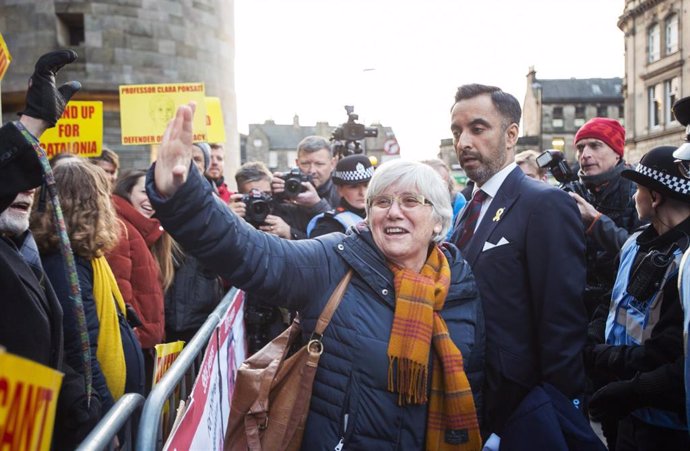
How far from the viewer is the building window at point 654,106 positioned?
1368 inches

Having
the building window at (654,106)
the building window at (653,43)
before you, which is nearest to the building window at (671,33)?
the building window at (653,43)

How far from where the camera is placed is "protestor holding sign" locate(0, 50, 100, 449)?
187 cm

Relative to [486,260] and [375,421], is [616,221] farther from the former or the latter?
[375,421]

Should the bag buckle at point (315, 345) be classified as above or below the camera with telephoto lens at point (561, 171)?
below

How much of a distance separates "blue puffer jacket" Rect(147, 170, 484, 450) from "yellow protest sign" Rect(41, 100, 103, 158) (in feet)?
15.8

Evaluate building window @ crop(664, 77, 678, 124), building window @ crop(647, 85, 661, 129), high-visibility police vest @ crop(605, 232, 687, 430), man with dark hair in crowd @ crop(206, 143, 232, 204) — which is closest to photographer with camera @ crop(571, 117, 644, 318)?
high-visibility police vest @ crop(605, 232, 687, 430)

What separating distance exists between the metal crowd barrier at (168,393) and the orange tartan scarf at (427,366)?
842 mm

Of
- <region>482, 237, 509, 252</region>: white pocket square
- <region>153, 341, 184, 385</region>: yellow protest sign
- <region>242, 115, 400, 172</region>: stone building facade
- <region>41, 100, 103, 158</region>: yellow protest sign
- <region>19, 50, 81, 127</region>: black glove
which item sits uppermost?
<region>242, 115, 400, 172</region>: stone building facade

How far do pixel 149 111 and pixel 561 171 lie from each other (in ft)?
15.2

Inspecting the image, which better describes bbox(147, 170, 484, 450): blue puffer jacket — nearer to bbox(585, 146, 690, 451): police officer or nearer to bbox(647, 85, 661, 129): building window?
bbox(585, 146, 690, 451): police officer

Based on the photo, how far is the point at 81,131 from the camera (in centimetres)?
626

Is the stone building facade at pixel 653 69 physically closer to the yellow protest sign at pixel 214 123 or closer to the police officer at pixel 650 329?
the yellow protest sign at pixel 214 123

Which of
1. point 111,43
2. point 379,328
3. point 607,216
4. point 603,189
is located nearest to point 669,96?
point 111,43

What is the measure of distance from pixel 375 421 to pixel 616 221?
2.85 meters
